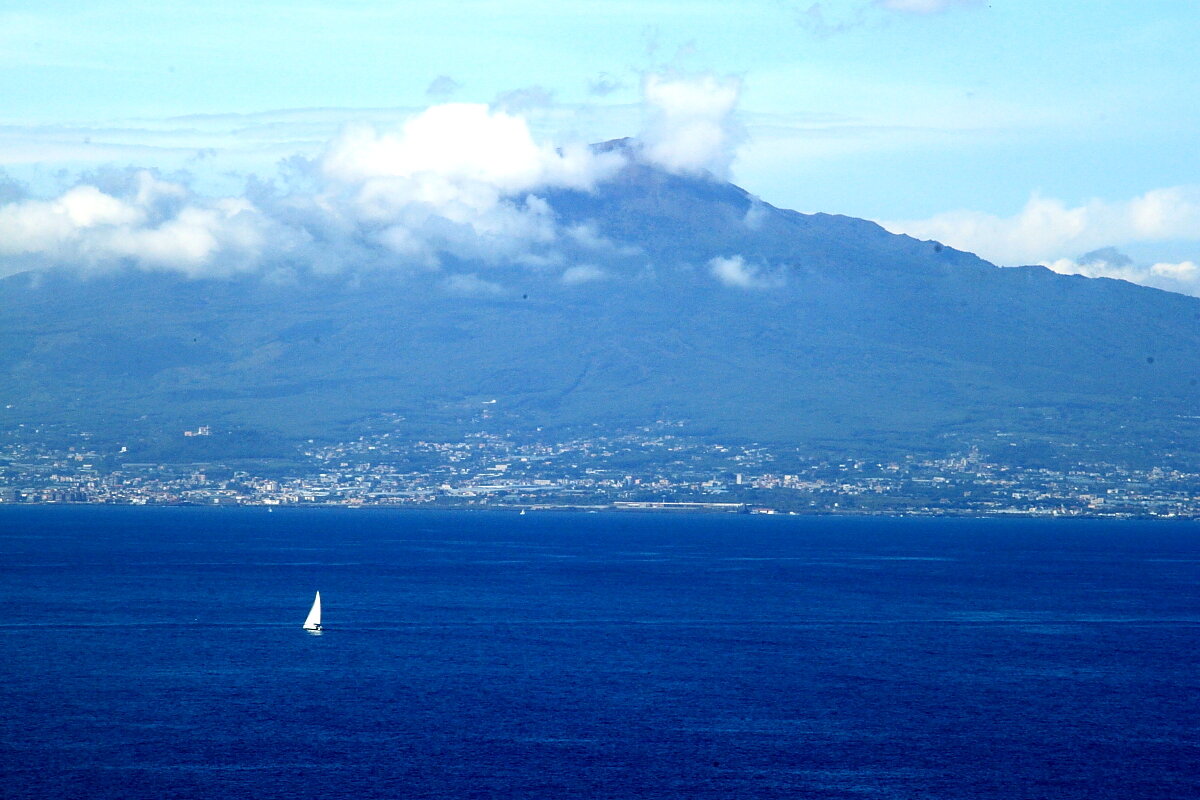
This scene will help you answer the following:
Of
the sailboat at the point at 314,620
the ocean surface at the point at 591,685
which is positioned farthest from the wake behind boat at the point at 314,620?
the ocean surface at the point at 591,685

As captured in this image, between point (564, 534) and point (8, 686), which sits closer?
point (8, 686)

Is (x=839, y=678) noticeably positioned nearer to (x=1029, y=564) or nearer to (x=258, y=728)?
(x=258, y=728)

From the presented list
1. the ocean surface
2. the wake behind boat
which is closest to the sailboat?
the wake behind boat

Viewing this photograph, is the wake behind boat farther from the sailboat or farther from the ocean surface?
the ocean surface

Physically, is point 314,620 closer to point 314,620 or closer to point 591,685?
point 314,620

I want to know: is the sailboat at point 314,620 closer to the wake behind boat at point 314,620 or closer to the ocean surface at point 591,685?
the wake behind boat at point 314,620

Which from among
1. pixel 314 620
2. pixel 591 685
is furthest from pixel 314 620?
pixel 591 685

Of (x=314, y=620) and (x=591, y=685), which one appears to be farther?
(x=314, y=620)

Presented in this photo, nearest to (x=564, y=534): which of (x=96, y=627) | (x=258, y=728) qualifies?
(x=96, y=627)
